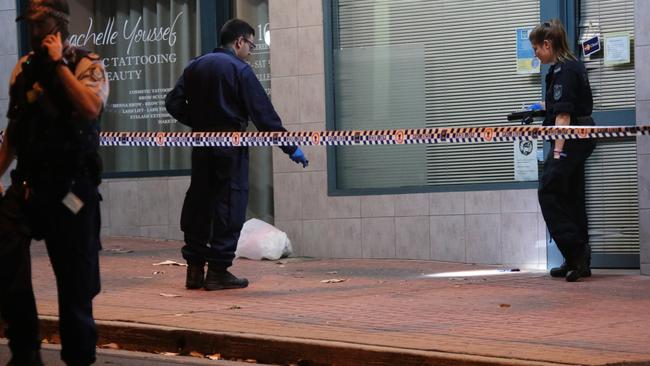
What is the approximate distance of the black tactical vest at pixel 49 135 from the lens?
5.99 meters

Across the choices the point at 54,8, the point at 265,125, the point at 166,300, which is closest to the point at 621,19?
the point at 265,125

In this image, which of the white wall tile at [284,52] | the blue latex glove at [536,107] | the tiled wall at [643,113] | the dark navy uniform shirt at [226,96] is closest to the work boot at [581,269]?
the tiled wall at [643,113]

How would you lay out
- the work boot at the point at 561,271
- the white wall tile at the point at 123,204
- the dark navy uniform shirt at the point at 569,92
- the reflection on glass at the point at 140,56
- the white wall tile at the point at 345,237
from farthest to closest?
1. the reflection on glass at the point at 140,56
2. the white wall tile at the point at 123,204
3. the white wall tile at the point at 345,237
4. the work boot at the point at 561,271
5. the dark navy uniform shirt at the point at 569,92

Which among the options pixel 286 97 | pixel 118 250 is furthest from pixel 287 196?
pixel 118 250

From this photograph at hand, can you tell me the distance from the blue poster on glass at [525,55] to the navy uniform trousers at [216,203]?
307 centimetres

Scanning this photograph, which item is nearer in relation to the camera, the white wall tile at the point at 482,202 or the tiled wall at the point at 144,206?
the white wall tile at the point at 482,202

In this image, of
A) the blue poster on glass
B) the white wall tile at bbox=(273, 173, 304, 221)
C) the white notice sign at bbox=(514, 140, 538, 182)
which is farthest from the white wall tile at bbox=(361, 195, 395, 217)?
the blue poster on glass

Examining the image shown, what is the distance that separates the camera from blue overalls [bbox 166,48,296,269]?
9.89 m

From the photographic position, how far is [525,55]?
1174 cm

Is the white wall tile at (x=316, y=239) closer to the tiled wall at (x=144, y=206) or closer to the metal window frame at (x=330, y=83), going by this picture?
the metal window frame at (x=330, y=83)

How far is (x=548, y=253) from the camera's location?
11.4 metres

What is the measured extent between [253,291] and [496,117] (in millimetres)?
3209

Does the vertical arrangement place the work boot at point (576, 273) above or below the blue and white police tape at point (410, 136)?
below

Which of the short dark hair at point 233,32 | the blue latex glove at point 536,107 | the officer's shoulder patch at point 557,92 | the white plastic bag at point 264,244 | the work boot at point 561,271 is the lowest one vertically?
the work boot at point 561,271
